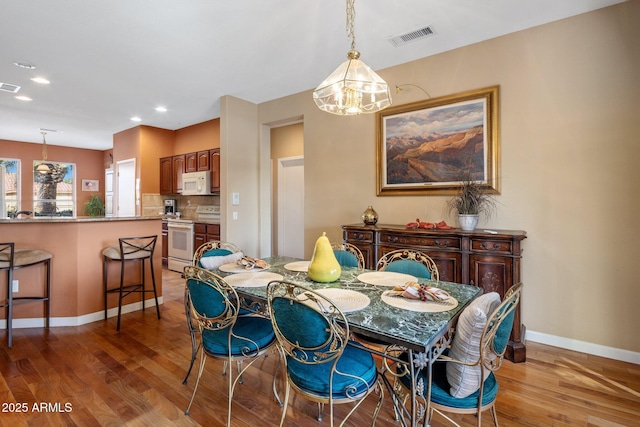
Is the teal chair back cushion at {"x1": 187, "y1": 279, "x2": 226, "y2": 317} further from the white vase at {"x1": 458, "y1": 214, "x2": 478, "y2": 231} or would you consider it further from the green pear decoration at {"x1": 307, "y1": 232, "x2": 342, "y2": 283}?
the white vase at {"x1": 458, "y1": 214, "x2": 478, "y2": 231}

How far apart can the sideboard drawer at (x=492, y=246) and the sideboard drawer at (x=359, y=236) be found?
964mm

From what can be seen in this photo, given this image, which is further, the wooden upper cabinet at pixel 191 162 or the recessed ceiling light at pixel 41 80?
the wooden upper cabinet at pixel 191 162

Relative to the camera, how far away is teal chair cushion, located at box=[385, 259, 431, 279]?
2.32 meters

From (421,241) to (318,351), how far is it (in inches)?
72.2

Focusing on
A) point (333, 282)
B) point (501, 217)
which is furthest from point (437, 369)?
point (501, 217)

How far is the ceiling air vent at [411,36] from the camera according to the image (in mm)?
2822

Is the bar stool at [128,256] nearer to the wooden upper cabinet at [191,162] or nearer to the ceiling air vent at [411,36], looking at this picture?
the wooden upper cabinet at [191,162]

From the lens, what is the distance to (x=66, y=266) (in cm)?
331

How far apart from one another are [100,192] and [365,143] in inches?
322

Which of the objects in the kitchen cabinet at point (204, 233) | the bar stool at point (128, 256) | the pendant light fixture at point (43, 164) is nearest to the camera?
the bar stool at point (128, 256)

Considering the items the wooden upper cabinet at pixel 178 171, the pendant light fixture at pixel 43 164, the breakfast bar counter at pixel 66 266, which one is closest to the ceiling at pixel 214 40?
the wooden upper cabinet at pixel 178 171

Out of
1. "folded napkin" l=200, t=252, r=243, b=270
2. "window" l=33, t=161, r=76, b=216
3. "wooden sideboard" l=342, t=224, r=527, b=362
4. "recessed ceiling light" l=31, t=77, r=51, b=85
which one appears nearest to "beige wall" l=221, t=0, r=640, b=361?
"wooden sideboard" l=342, t=224, r=527, b=362

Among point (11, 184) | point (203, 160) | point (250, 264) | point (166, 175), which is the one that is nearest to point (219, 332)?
point (250, 264)

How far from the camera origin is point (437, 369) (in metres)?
1.56
